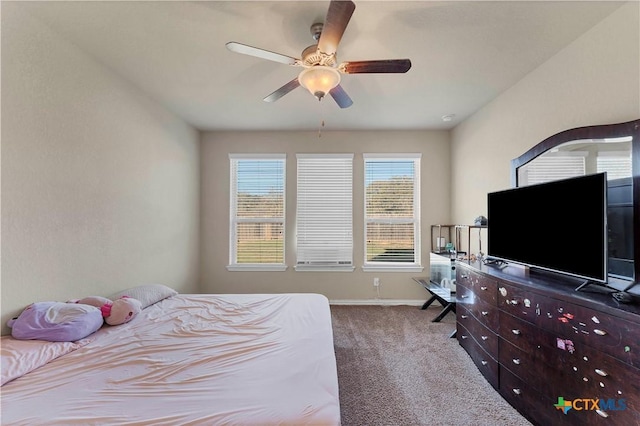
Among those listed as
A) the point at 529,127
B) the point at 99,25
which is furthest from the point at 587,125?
the point at 99,25

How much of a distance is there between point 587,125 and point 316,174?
297 centimetres

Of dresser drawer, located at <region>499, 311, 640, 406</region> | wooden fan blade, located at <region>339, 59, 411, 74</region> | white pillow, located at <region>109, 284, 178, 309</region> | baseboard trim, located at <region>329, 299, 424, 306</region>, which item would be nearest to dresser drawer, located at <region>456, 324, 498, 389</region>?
dresser drawer, located at <region>499, 311, 640, 406</region>

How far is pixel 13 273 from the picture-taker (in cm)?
161

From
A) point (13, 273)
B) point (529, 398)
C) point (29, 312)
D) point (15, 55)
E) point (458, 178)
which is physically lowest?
point (529, 398)

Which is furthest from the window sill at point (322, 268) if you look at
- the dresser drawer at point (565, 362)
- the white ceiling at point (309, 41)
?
the white ceiling at point (309, 41)

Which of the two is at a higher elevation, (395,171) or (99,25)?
(99,25)

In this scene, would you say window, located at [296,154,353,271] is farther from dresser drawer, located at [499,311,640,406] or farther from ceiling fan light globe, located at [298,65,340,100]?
dresser drawer, located at [499,311,640,406]

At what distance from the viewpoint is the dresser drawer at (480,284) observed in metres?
2.04

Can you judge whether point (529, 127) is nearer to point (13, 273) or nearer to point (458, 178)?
point (458, 178)

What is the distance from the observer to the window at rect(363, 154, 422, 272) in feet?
13.3

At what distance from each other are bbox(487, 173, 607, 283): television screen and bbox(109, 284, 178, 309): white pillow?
3.24 meters

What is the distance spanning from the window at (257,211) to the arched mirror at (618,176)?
3.36m

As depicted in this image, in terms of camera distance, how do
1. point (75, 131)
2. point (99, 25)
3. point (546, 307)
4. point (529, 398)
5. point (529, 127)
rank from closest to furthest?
point (546, 307), point (529, 398), point (99, 25), point (75, 131), point (529, 127)

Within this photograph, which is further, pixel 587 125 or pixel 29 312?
pixel 587 125
